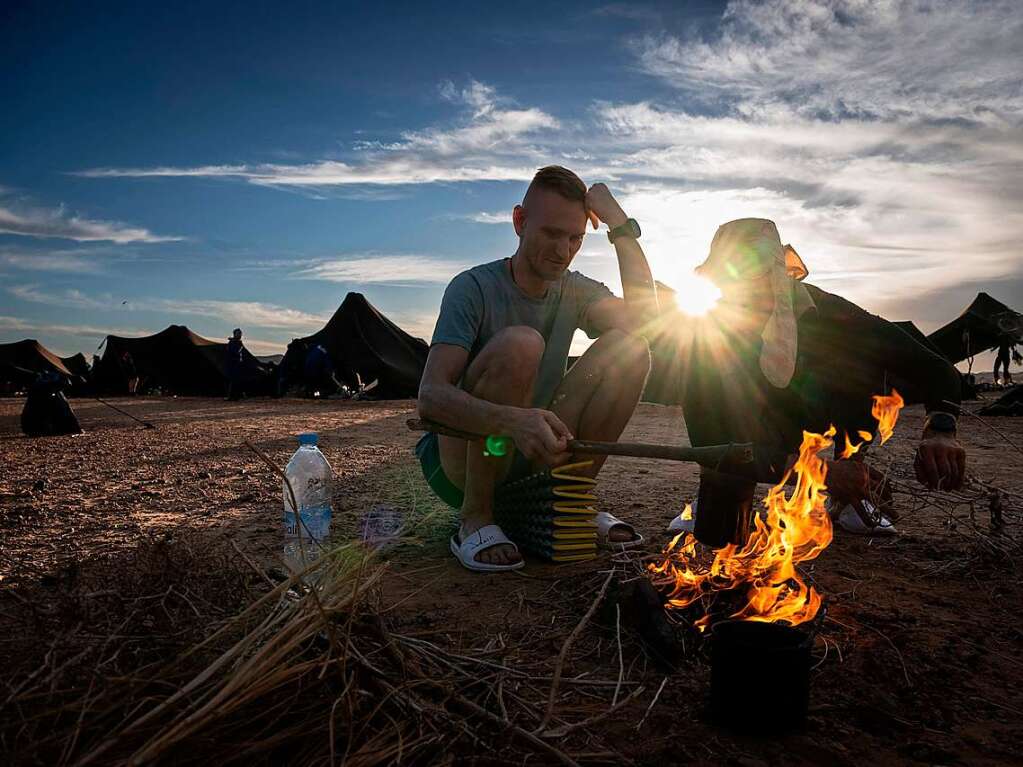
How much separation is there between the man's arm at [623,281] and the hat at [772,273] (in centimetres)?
47

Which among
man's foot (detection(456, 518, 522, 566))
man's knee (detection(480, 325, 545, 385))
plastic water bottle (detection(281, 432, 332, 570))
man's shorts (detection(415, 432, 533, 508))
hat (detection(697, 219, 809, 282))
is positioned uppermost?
hat (detection(697, 219, 809, 282))

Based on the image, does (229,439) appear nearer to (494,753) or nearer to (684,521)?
(684,521)

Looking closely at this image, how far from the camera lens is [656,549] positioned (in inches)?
119

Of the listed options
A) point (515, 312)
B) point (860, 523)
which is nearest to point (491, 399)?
point (515, 312)

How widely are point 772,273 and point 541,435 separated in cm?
161

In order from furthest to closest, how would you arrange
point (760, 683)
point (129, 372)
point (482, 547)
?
point (129, 372), point (482, 547), point (760, 683)

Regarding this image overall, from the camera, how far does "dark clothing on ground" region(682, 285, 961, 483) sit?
119 inches

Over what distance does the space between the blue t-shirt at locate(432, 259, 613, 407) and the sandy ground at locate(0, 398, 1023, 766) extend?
77 cm

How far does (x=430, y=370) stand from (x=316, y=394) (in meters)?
16.3

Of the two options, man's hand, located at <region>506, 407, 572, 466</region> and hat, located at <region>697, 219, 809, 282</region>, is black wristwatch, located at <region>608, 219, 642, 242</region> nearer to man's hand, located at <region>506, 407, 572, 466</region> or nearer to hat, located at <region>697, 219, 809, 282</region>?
hat, located at <region>697, 219, 809, 282</region>

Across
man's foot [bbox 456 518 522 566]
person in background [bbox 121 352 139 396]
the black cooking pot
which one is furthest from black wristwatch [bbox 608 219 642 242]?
person in background [bbox 121 352 139 396]

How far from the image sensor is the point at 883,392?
3.09m

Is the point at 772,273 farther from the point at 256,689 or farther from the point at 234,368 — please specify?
the point at 234,368

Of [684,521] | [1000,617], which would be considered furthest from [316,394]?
[1000,617]
